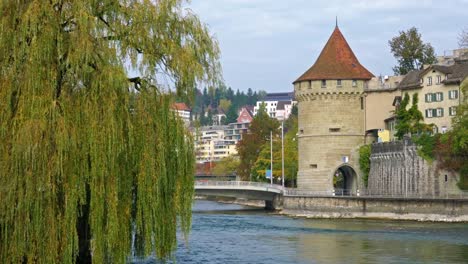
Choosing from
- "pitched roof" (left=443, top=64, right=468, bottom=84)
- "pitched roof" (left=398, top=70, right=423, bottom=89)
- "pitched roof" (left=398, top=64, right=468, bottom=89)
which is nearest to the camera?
"pitched roof" (left=443, top=64, right=468, bottom=84)

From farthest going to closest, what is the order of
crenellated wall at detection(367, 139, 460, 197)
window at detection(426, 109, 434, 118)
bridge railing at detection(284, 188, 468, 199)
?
window at detection(426, 109, 434, 118) → crenellated wall at detection(367, 139, 460, 197) → bridge railing at detection(284, 188, 468, 199)

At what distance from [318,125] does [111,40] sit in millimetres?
44361

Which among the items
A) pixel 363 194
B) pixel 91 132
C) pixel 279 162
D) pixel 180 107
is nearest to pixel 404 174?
pixel 363 194

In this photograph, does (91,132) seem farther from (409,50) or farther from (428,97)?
(409,50)

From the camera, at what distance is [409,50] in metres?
76.8

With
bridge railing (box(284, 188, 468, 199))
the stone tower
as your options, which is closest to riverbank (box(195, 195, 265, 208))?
the stone tower

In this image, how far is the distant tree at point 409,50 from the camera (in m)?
76.6

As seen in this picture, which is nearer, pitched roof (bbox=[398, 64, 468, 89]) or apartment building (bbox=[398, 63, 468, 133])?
pitched roof (bbox=[398, 64, 468, 89])

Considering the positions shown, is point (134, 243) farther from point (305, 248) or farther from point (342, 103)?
point (342, 103)

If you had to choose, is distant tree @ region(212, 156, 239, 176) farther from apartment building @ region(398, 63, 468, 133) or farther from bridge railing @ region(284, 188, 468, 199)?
apartment building @ region(398, 63, 468, 133)

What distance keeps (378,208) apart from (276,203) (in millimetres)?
15583

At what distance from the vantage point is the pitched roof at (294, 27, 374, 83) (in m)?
62.2

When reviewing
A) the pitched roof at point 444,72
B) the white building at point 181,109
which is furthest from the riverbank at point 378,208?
the white building at point 181,109

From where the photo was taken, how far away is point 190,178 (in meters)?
19.0
